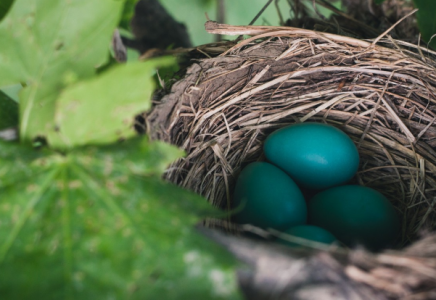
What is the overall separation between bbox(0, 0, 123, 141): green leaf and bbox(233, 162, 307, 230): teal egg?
16.7 inches

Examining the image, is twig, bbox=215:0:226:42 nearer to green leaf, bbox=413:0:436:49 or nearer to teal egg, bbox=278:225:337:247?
green leaf, bbox=413:0:436:49

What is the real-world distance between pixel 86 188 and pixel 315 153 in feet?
1.79

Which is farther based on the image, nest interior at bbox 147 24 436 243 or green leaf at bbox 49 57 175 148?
nest interior at bbox 147 24 436 243

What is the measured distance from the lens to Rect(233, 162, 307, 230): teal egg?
720 mm

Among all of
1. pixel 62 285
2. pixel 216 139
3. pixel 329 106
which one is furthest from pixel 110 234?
pixel 329 106

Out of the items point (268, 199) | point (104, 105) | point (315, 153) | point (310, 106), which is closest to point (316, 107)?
point (310, 106)

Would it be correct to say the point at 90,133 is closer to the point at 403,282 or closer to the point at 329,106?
the point at 403,282

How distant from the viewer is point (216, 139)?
81 centimetres

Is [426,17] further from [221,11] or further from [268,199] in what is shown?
[221,11]

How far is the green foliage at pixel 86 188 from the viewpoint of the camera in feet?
1.13

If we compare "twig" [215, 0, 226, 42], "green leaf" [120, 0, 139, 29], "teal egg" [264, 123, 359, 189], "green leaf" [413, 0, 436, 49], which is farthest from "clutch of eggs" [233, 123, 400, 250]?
"twig" [215, 0, 226, 42]

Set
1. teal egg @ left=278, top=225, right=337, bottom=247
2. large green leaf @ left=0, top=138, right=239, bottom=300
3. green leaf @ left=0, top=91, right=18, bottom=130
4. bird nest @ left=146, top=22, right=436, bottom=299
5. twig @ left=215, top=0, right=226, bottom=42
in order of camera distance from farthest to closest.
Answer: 1. twig @ left=215, top=0, right=226, bottom=42
2. bird nest @ left=146, top=22, right=436, bottom=299
3. teal egg @ left=278, top=225, right=337, bottom=247
4. green leaf @ left=0, top=91, right=18, bottom=130
5. large green leaf @ left=0, top=138, right=239, bottom=300

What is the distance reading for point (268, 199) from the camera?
739mm

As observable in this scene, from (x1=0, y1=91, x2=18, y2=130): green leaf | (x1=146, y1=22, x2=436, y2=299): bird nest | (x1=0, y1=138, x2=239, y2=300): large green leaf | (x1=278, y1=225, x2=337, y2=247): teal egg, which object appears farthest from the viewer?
(x1=146, y1=22, x2=436, y2=299): bird nest
